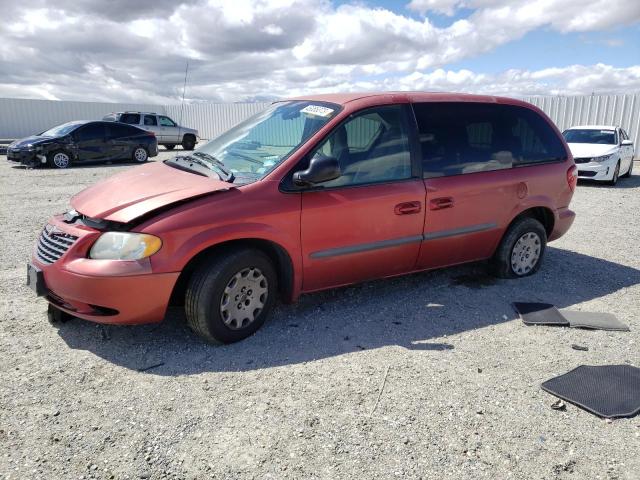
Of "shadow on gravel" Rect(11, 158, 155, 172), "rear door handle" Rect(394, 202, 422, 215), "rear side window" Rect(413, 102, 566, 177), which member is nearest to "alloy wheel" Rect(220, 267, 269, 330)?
"rear door handle" Rect(394, 202, 422, 215)

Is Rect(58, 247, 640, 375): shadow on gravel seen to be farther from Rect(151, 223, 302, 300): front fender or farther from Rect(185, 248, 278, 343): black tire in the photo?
Rect(151, 223, 302, 300): front fender

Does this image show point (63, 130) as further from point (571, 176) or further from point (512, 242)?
point (571, 176)

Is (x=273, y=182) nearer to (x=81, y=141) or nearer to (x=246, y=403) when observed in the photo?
(x=246, y=403)

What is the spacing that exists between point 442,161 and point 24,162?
13.8m

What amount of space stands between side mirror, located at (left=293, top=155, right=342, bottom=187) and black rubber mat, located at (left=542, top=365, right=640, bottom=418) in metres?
1.98

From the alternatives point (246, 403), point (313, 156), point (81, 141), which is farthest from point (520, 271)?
point (81, 141)

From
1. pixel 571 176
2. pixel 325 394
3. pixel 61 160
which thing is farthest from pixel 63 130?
pixel 325 394

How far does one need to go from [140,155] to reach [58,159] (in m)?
2.77

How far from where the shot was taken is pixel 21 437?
262 cm

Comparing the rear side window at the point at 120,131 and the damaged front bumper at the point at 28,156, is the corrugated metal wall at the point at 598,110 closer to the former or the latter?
the rear side window at the point at 120,131

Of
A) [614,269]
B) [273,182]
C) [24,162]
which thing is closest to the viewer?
[273,182]

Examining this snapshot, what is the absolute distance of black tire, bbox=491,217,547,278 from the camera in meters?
5.04

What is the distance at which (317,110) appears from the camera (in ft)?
13.6

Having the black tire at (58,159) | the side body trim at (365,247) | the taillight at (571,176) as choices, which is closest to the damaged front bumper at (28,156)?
the black tire at (58,159)
